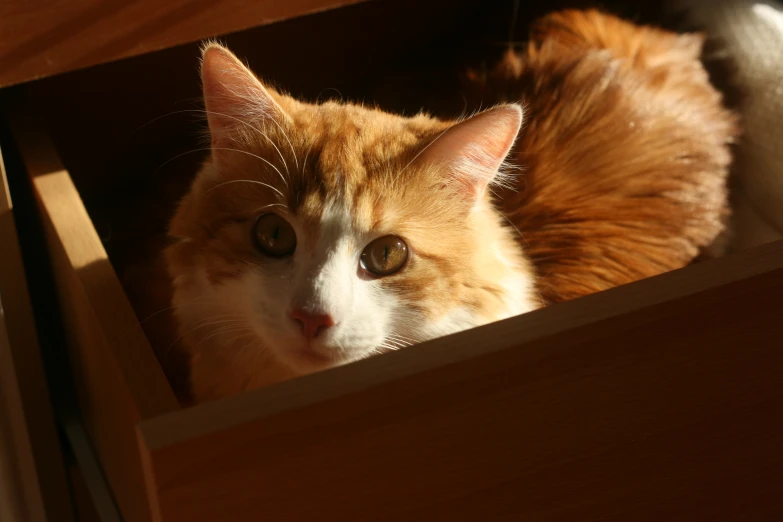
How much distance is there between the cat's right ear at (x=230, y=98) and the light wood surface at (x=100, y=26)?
2.1 inches

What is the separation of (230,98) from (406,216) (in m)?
0.23

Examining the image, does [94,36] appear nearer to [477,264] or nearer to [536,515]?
[477,264]

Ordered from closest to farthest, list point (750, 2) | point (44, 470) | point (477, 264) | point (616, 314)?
point (616, 314) < point (477, 264) < point (44, 470) < point (750, 2)

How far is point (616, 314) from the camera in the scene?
0.55 metres

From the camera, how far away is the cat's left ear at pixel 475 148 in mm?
804

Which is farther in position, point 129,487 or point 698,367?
point 129,487

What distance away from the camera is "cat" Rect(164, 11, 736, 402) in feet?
2.64

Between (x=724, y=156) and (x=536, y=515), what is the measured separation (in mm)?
751

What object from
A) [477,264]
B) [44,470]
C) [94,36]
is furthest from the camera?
[44,470]

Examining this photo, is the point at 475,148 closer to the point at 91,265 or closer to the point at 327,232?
the point at 327,232

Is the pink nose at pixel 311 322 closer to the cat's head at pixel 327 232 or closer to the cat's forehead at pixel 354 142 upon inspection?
the cat's head at pixel 327 232

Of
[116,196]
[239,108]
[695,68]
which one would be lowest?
[239,108]

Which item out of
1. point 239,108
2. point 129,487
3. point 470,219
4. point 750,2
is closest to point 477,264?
point 470,219

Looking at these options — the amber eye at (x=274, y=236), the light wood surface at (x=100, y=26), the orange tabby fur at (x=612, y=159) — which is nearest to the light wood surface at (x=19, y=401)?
the light wood surface at (x=100, y=26)
